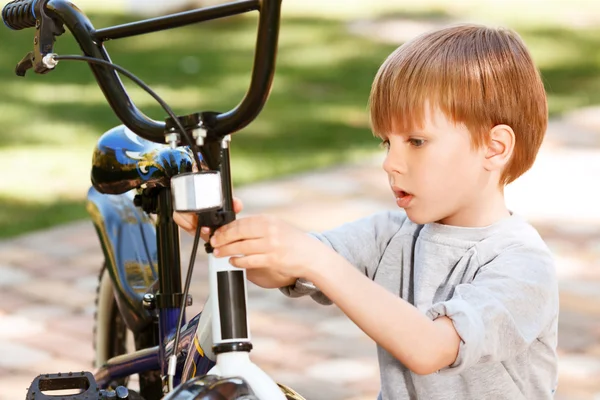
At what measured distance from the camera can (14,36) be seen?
9.45 m

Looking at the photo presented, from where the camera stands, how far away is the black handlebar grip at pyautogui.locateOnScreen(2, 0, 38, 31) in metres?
1.65

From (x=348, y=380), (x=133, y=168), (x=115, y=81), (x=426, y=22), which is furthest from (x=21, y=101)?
(x=115, y=81)

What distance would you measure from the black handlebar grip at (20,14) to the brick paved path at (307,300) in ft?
6.26

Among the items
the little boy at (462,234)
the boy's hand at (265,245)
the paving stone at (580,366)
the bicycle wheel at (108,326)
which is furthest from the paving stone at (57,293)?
the boy's hand at (265,245)

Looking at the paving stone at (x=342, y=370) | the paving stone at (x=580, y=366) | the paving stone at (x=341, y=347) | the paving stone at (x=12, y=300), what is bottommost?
the paving stone at (x=580, y=366)

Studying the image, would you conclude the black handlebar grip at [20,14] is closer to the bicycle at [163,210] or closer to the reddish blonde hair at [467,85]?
the bicycle at [163,210]

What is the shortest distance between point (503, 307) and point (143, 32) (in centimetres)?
70

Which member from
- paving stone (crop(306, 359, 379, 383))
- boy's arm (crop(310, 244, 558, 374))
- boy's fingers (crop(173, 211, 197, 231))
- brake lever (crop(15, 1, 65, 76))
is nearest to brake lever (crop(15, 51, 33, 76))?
brake lever (crop(15, 1, 65, 76))

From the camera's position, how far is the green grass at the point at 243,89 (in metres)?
5.90

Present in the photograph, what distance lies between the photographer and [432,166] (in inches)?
70.0

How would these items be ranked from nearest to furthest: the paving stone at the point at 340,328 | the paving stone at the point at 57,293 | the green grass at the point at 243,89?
the paving stone at the point at 340,328 < the paving stone at the point at 57,293 < the green grass at the point at 243,89

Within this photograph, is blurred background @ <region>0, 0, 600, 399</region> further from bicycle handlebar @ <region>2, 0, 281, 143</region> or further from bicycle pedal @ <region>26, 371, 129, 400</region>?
bicycle handlebar @ <region>2, 0, 281, 143</region>

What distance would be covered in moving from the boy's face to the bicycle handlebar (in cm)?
41

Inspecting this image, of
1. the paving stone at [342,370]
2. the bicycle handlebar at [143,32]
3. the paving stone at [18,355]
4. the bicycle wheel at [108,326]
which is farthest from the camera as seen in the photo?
the paving stone at [18,355]
